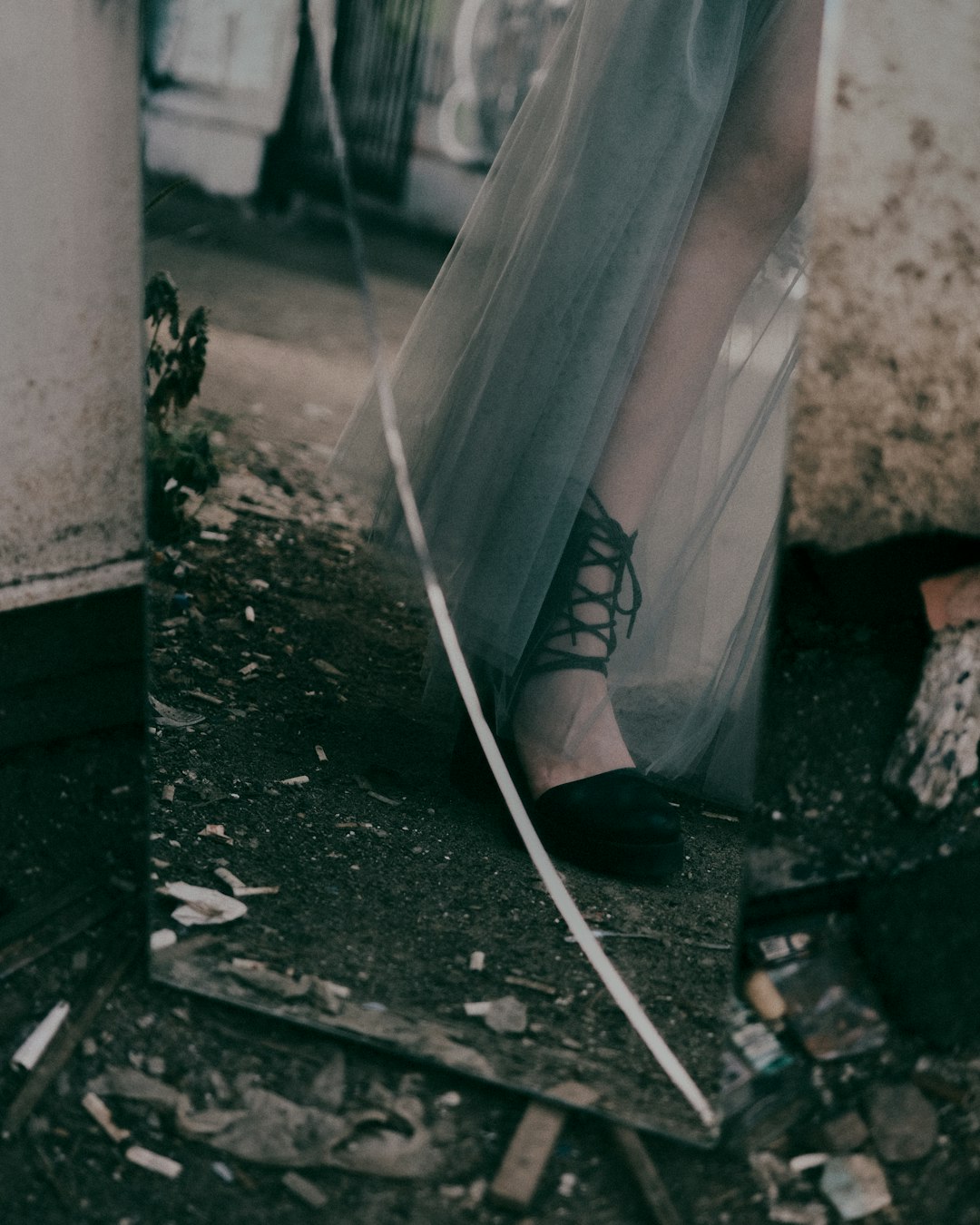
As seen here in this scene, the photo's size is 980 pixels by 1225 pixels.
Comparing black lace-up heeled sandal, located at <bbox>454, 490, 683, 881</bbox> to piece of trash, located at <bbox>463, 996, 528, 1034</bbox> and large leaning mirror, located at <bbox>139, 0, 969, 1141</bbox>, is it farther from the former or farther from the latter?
piece of trash, located at <bbox>463, 996, 528, 1034</bbox>

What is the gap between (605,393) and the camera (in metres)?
1.20

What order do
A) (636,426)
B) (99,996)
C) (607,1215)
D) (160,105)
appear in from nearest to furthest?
(607,1215), (99,996), (160,105), (636,426)

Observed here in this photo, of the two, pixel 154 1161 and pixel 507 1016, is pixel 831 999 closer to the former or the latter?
pixel 507 1016

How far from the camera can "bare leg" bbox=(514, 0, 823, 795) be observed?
110cm

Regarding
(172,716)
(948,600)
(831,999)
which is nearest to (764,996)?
(831,999)

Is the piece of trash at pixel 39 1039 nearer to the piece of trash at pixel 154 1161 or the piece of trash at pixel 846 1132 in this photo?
the piece of trash at pixel 154 1161

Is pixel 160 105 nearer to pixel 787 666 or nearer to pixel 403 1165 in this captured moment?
pixel 787 666

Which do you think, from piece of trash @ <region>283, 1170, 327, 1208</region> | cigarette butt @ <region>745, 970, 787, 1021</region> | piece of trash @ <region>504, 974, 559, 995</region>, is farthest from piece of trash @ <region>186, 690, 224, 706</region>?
cigarette butt @ <region>745, 970, 787, 1021</region>

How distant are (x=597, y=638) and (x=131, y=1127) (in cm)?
63

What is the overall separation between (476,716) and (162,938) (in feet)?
1.22

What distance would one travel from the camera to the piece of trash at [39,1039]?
931 millimetres

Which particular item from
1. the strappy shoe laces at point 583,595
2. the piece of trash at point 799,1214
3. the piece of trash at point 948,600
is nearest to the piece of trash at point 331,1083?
the piece of trash at point 799,1214

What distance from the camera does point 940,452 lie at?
904 mm

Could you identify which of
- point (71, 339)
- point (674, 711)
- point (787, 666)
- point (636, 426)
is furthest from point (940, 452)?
point (71, 339)
